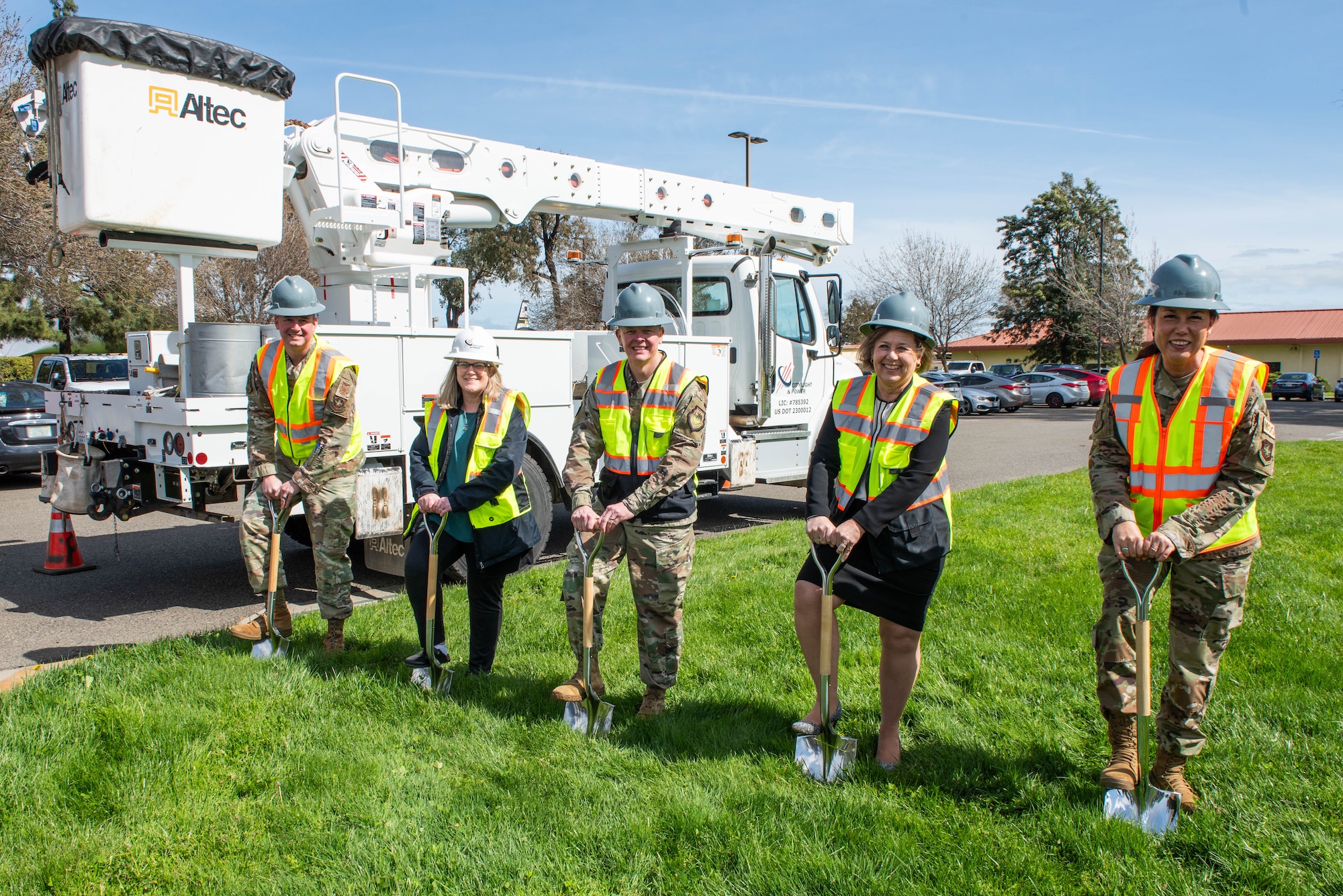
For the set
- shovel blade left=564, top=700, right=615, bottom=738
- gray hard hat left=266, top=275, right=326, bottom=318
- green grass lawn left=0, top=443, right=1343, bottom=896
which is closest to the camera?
green grass lawn left=0, top=443, right=1343, bottom=896

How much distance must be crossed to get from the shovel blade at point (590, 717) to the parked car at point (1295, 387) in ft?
155

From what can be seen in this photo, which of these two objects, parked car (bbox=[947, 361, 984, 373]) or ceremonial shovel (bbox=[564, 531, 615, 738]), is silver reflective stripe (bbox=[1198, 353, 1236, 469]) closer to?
ceremonial shovel (bbox=[564, 531, 615, 738])

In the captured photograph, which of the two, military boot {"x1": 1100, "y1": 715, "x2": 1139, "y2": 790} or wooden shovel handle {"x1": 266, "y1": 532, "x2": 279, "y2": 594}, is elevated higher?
wooden shovel handle {"x1": 266, "y1": 532, "x2": 279, "y2": 594}

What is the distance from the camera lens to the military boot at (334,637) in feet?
17.0

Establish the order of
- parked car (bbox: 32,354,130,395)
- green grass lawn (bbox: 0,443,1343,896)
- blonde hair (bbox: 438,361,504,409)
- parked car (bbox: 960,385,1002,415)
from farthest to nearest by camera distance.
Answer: parked car (bbox: 960,385,1002,415), parked car (bbox: 32,354,130,395), blonde hair (bbox: 438,361,504,409), green grass lawn (bbox: 0,443,1343,896)

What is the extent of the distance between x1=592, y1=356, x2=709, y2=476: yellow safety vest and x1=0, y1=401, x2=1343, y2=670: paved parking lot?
3431 mm

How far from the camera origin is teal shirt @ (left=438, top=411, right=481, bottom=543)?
466 cm

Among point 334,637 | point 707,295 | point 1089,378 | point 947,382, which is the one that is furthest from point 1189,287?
point 1089,378

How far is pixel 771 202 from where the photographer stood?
34.4ft

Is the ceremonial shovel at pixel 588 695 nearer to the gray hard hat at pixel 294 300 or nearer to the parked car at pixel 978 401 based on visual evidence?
the gray hard hat at pixel 294 300

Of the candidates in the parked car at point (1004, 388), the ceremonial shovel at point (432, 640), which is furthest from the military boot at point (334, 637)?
the parked car at point (1004, 388)

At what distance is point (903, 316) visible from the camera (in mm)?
3578

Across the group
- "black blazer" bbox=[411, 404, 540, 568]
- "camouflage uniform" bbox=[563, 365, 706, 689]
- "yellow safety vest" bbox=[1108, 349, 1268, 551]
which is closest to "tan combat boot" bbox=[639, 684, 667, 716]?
"camouflage uniform" bbox=[563, 365, 706, 689]

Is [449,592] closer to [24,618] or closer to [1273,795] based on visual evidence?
[24,618]
